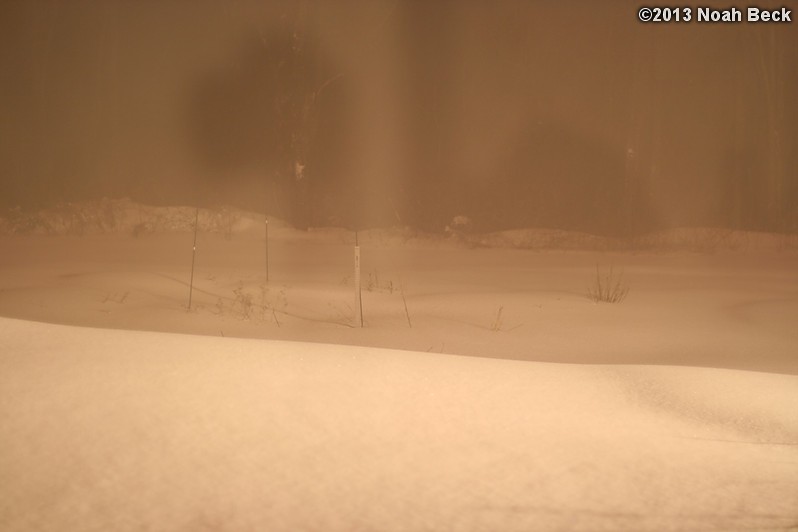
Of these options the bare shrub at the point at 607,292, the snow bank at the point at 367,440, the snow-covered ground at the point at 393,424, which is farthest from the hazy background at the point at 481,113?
the snow bank at the point at 367,440

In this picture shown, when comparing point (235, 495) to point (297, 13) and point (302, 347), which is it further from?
point (297, 13)

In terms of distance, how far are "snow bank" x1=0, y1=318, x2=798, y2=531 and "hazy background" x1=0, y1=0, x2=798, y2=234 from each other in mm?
9089

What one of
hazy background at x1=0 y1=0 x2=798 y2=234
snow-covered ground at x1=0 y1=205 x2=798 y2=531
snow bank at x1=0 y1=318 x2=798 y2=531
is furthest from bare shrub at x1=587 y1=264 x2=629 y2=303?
hazy background at x1=0 y1=0 x2=798 y2=234

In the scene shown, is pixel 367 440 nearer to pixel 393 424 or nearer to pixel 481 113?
pixel 393 424

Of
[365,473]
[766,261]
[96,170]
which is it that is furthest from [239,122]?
[365,473]

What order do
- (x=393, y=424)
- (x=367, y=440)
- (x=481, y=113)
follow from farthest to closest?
1. (x=481, y=113)
2. (x=393, y=424)
3. (x=367, y=440)

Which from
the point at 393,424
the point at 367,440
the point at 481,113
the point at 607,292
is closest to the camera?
the point at 367,440

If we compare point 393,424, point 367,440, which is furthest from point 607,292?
point 367,440

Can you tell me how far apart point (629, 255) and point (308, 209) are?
17.4 ft

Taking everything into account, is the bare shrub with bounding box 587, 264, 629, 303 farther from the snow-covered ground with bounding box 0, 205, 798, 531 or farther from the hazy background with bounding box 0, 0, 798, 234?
the hazy background with bounding box 0, 0, 798, 234

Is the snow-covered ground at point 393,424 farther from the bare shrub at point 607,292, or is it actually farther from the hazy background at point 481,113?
the hazy background at point 481,113

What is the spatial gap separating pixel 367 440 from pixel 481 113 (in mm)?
10470

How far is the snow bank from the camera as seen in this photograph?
212 cm

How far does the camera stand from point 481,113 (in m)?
12.6
